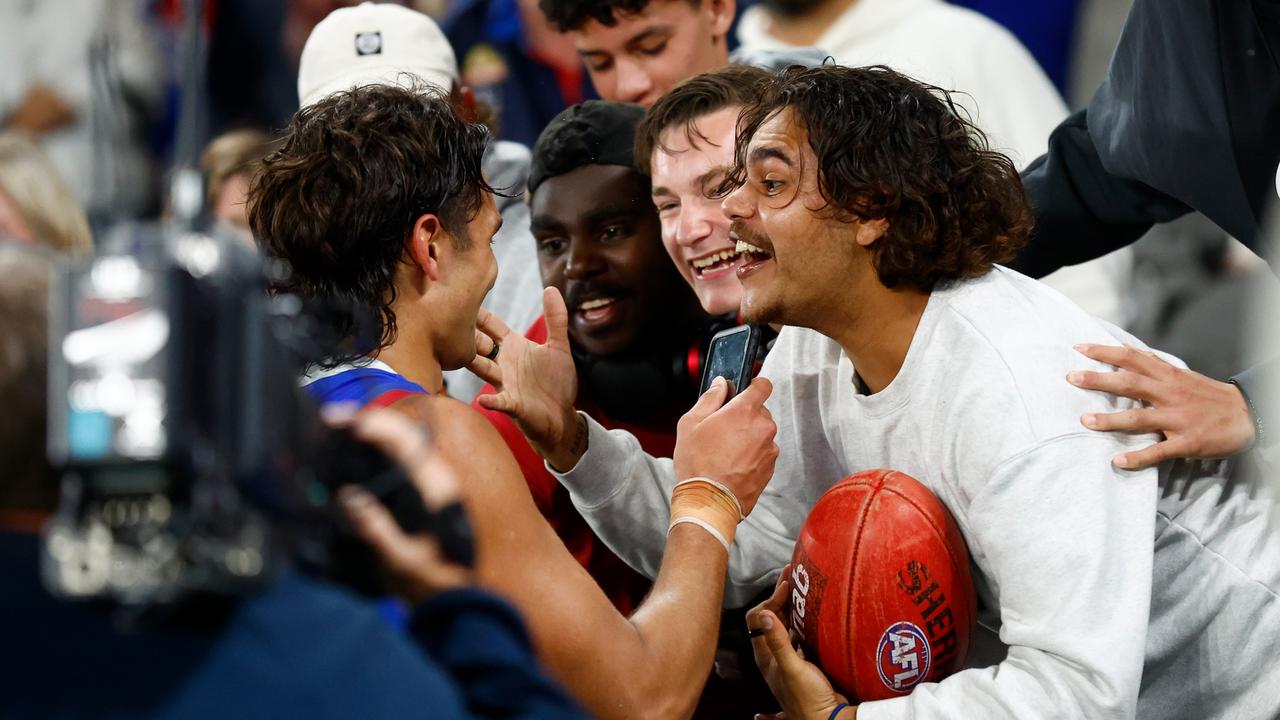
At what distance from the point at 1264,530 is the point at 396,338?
1764mm

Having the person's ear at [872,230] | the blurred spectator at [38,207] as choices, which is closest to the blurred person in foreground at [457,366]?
the person's ear at [872,230]

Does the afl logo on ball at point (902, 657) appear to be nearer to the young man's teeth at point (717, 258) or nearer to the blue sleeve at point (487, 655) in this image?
the blue sleeve at point (487, 655)

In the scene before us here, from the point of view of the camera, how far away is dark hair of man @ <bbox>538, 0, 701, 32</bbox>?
4.06 metres

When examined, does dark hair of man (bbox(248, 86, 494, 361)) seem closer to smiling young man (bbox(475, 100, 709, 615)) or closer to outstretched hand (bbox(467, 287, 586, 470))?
outstretched hand (bbox(467, 287, 586, 470))

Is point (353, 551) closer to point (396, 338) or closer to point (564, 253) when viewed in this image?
point (396, 338)

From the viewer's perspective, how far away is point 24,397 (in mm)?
1491

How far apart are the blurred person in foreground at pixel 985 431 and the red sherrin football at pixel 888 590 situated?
6cm

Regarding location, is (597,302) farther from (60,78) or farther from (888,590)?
(60,78)

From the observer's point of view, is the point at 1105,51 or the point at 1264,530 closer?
the point at 1264,530

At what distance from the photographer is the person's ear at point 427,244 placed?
2.60 m

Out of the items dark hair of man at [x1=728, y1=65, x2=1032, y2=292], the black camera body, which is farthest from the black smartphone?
the black camera body

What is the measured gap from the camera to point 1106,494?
94.3 inches

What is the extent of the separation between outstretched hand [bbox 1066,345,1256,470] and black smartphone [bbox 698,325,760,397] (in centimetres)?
80

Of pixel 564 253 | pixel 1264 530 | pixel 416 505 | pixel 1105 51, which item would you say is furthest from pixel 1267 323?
pixel 1105 51
